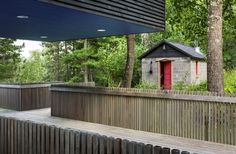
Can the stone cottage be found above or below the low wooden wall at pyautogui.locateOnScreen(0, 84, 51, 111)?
above

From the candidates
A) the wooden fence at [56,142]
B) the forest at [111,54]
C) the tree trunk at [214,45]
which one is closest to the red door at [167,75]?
the forest at [111,54]

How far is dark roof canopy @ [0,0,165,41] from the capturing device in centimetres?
589

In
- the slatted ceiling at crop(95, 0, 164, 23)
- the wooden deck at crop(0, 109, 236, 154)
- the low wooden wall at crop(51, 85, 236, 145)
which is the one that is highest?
the slatted ceiling at crop(95, 0, 164, 23)

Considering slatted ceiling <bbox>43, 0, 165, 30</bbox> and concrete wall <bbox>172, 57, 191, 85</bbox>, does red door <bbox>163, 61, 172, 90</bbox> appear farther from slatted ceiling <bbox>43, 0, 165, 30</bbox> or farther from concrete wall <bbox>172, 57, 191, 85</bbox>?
slatted ceiling <bbox>43, 0, 165, 30</bbox>

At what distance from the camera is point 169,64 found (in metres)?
19.2

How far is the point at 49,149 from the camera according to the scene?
4.44 metres

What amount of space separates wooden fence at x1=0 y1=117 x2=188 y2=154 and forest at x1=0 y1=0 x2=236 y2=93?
688 centimetres

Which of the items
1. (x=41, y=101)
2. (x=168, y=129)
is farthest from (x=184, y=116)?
(x=41, y=101)

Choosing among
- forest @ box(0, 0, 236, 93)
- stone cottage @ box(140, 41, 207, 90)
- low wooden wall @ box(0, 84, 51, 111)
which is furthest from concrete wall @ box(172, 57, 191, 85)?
low wooden wall @ box(0, 84, 51, 111)

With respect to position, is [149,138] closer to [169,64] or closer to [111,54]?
[169,64]

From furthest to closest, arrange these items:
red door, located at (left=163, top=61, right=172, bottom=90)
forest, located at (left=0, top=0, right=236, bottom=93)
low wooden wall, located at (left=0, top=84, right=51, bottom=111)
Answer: red door, located at (left=163, top=61, right=172, bottom=90) < forest, located at (left=0, top=0, right=236, bottom=93) < low wooden wall, located at (left=0, top=84, right=51, bottom=111)

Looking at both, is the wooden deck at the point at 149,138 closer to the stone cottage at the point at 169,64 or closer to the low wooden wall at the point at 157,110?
the low wooden wall at the point at 157,110

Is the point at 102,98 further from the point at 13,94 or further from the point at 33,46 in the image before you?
the point at 33,46

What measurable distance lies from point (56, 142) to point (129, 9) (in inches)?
183
